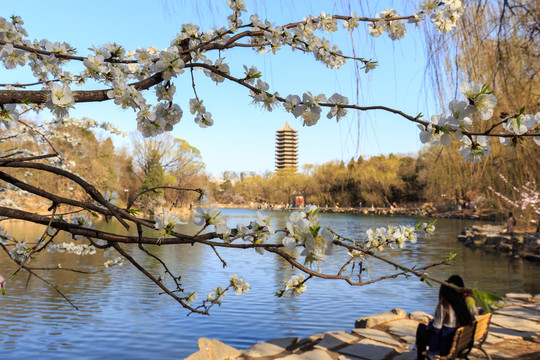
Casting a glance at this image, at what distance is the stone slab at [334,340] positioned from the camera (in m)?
5.04

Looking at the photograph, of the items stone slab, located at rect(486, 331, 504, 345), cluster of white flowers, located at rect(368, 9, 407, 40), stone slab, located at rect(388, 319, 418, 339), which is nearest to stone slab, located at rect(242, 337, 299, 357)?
stone slab, located at rect(388, 319, 418, 339)

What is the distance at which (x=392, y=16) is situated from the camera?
2289 millimetres

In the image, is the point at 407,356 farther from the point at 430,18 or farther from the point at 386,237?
the point at 430,18

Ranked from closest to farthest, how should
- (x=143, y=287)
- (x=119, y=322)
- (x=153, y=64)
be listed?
(x=153, y=64) < (x=119, y=322) < (x=143, y=287)

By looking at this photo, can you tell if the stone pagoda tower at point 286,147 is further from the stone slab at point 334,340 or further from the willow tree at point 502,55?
the stone slab at point 334,340

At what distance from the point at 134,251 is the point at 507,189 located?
47.4 ft

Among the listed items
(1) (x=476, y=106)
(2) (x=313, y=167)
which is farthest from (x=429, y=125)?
(2) (x=313, y=167)

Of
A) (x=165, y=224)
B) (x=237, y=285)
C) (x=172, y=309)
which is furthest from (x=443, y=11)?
(x=172, y=309)

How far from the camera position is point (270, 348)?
5066mm

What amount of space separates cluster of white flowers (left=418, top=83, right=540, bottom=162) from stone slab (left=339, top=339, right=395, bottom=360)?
3.88m

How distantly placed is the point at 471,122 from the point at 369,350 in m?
4.23

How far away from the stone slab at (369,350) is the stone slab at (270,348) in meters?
0.72

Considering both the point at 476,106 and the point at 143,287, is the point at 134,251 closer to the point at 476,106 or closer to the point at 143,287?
the point at 143,287

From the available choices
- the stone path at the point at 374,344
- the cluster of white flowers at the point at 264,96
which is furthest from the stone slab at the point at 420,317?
the cluster of white flowers at the point at 264,96
